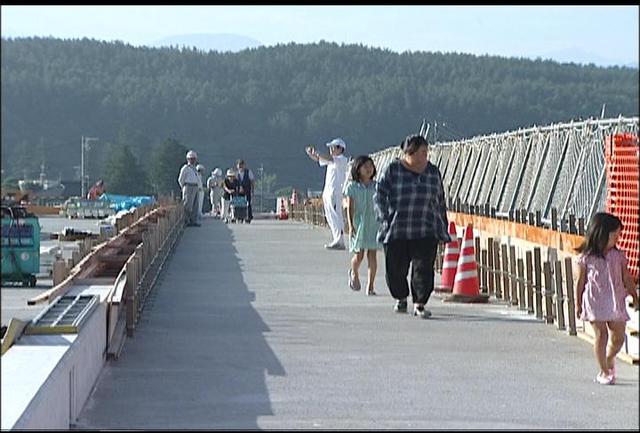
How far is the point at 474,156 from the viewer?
89.0ft

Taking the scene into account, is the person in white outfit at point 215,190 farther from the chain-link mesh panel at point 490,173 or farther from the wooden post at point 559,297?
the wooden post at point 559,297

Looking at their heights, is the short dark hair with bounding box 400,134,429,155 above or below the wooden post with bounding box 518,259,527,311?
above

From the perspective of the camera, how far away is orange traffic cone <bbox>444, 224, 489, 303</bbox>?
16.3 m

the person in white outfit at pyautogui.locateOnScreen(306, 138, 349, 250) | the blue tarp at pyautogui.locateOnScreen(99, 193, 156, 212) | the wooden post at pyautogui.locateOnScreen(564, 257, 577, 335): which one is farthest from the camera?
the blue tarp at pyautogui.locateOnScreen(99, 193, 156, 212)

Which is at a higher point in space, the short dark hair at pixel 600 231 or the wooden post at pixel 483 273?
the short dark hair at pixel 600 231

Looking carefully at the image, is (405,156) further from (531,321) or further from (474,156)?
(474,156)

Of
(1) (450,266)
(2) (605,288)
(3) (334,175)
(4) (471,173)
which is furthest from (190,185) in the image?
(2) (605,288)

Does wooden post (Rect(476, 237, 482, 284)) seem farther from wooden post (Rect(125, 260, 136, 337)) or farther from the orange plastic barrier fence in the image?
wooden post (Rect(125, 260, 136, 337))

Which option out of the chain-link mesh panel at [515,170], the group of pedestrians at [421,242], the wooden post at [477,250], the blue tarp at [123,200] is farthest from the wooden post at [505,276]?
the blue tarp at [123,200]

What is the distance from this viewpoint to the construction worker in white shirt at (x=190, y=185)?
33.8m

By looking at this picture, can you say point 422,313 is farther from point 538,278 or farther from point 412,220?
point 538,278

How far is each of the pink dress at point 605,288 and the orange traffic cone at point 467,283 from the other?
19.6 feet

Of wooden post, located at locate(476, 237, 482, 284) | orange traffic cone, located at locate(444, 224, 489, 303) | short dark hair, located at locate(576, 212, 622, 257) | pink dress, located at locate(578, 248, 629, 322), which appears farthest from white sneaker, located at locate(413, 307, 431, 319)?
short dark hair, located at locate(576, 212, 622, 257)

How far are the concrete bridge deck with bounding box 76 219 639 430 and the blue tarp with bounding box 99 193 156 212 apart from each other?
1652 centimetres
